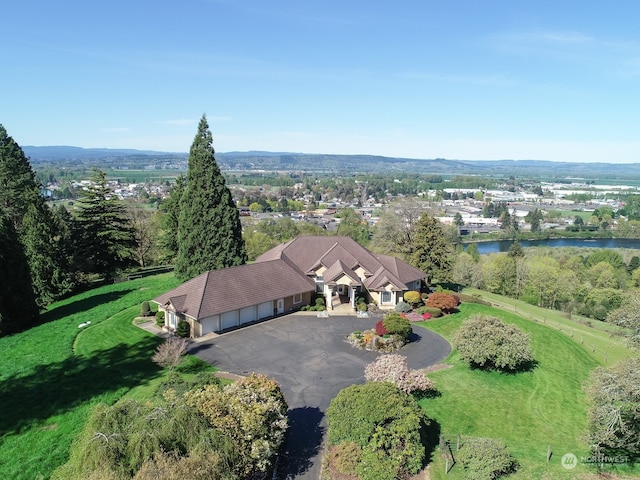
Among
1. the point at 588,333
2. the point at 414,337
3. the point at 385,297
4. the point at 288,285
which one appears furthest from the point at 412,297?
the point at 588,333

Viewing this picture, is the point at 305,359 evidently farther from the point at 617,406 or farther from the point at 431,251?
the point at 431,251

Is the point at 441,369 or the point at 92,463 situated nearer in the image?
the point at 92,463

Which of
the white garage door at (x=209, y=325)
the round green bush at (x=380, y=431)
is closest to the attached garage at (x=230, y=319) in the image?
the white garage door at (x=209, y=325)

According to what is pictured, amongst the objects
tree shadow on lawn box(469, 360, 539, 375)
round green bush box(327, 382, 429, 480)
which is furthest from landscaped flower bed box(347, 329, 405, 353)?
round green bush box(327, 382, 429, 480)

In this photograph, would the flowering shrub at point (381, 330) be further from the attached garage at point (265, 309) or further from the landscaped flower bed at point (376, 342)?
the attached garage at point (265, 309)

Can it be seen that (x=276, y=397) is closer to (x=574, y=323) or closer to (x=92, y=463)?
(x=92, y=463)

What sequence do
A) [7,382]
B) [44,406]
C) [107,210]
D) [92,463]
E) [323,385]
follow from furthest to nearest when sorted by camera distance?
[107,210]
[323,385]
[7,382]
[44,406]
[92,463]

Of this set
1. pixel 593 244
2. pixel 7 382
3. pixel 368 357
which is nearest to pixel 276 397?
pixel 368 357
